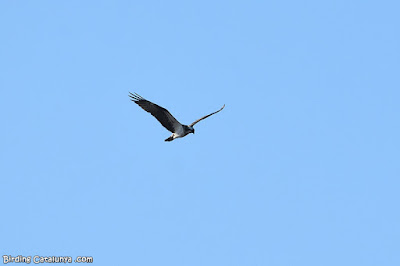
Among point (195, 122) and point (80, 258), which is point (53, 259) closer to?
point (80, 258)

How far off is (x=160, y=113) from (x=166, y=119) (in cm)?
87

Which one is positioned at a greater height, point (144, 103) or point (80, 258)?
point (144, 103)

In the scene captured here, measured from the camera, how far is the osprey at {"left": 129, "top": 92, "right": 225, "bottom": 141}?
152ft

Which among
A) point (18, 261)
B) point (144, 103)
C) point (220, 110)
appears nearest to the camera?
point (18, 261)

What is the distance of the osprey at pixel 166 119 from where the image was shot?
46312mm

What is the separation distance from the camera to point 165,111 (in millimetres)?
46562

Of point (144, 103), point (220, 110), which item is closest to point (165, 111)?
point (144, 103)

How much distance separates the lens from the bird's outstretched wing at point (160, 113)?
152ft

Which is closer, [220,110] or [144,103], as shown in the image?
[144,103]

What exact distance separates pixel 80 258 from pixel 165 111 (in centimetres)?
1096

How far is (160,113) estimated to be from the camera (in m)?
47.1

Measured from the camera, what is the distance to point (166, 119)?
47.8m

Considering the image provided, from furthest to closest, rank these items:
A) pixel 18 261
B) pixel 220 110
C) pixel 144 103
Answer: pixel 220 110
pixel 144 103
pixel 18 261

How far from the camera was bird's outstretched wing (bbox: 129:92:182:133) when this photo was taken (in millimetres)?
46250
